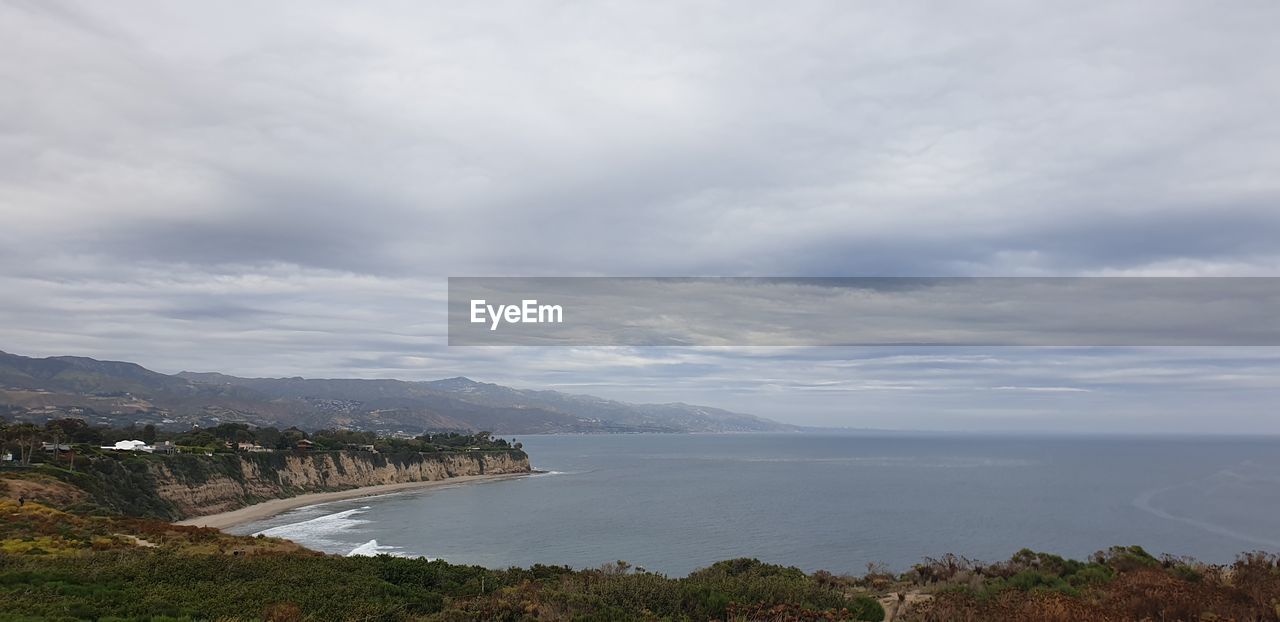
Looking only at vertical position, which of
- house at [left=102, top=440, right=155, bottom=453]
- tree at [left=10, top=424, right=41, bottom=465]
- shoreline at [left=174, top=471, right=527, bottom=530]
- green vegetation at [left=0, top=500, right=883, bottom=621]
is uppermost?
green vegetation at [left=0, top=500, right=883, bottom=621]

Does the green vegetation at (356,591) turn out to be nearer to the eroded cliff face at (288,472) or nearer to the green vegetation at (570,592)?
the green vegetation at (570,592)

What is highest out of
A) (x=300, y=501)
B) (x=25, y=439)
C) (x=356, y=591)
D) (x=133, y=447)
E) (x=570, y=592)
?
(x=570, y=592)

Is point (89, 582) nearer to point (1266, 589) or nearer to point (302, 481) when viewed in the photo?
point (1266, 589)

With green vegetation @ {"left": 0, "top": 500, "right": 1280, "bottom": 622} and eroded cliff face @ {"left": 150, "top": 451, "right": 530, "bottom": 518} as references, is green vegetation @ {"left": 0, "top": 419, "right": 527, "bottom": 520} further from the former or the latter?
green vegetation @ {"left": 0, "top": 500, "right": 1280, "bottom": 622}

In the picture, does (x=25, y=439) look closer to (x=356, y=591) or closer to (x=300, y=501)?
(x=300, y=501)

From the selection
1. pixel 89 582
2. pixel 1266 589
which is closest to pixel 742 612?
pixel 1266 589

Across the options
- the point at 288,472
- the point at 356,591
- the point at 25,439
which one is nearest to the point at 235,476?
the point at 288,472

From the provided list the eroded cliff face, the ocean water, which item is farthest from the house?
the ocean water
